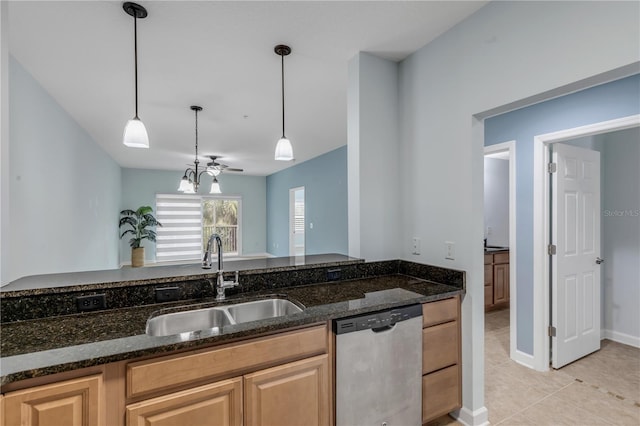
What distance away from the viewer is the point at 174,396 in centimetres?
121

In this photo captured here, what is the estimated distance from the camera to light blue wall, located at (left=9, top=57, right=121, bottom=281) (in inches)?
89.4

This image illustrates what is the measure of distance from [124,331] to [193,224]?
298 inches

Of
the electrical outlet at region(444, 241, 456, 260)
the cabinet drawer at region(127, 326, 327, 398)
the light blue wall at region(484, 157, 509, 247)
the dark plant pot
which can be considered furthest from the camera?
the dark plant pot

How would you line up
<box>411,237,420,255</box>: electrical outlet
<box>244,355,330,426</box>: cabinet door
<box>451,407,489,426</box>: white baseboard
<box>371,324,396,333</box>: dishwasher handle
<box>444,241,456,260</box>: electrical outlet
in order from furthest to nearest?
<box>411,237,420,255</box>: electrical outlet, <box>444,241,456,260</box>: electrical outlet, <box>451,407,489,426</box>: white baseboard, <box>371,324,396,333</box>: dishwasher handle, <box>244,355,330,426</box>: cabinet door

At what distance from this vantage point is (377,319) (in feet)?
5.39

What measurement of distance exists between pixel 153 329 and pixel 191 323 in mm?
213

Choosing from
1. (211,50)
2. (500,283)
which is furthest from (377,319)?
(500,283)

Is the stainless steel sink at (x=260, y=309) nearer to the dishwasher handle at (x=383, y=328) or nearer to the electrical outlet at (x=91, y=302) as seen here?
the dishwasher handle at (x=383, y=328)

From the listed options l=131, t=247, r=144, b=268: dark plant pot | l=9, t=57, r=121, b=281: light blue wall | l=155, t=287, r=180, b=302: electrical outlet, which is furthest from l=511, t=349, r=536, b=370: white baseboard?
l=131, t=247, r=144, b=268: dark plant pot

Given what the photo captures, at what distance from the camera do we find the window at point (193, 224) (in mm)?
8078

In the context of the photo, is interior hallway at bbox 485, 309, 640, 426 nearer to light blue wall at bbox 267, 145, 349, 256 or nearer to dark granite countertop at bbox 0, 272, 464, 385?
dark granite countertop at bbox 0, 272, 464, 385

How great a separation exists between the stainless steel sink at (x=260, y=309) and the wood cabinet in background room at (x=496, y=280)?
343cm

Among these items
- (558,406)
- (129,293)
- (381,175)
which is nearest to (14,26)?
(129,293)

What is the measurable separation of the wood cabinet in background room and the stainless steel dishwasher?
2.94 metres
